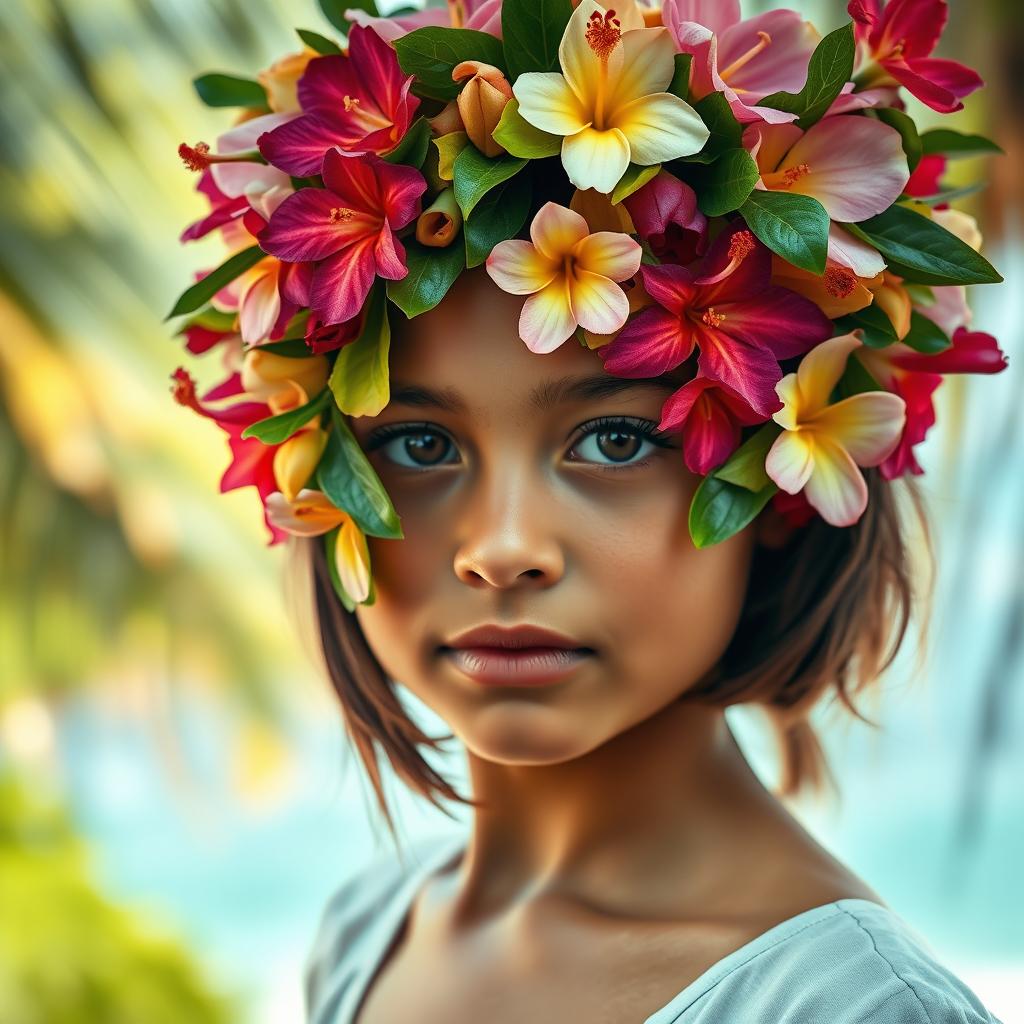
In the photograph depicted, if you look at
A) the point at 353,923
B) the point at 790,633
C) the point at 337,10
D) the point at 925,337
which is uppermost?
the point at 337,10

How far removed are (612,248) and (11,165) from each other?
2.23 meters

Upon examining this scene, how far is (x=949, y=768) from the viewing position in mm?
4273

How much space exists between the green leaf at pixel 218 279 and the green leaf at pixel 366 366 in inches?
4.6

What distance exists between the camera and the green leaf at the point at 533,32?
97 centimetres

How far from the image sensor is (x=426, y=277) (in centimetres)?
99

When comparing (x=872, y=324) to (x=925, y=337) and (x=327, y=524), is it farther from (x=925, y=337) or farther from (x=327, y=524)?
(x=327, y=524)

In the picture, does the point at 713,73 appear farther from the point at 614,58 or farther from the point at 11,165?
the point at 11,165

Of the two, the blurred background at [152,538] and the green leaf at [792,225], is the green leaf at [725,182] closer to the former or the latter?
the green leaf at [792,225]

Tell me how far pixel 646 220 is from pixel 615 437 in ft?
0.53

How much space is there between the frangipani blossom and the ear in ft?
0.84

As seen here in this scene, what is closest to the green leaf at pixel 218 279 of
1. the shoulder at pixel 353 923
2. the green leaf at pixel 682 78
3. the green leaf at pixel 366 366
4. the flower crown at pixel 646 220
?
the flower crown at pixel 646 220

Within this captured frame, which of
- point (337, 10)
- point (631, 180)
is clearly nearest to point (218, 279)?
point (337, 10)

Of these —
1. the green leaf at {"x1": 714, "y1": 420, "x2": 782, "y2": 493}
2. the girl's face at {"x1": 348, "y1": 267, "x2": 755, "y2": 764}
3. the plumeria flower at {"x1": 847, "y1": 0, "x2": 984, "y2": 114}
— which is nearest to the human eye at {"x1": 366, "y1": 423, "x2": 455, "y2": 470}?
the girl's face at {"x1": 348, "y1": 267, "x2": 755, "y2": 764}

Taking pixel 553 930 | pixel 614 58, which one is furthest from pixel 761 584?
pixel 614 58
